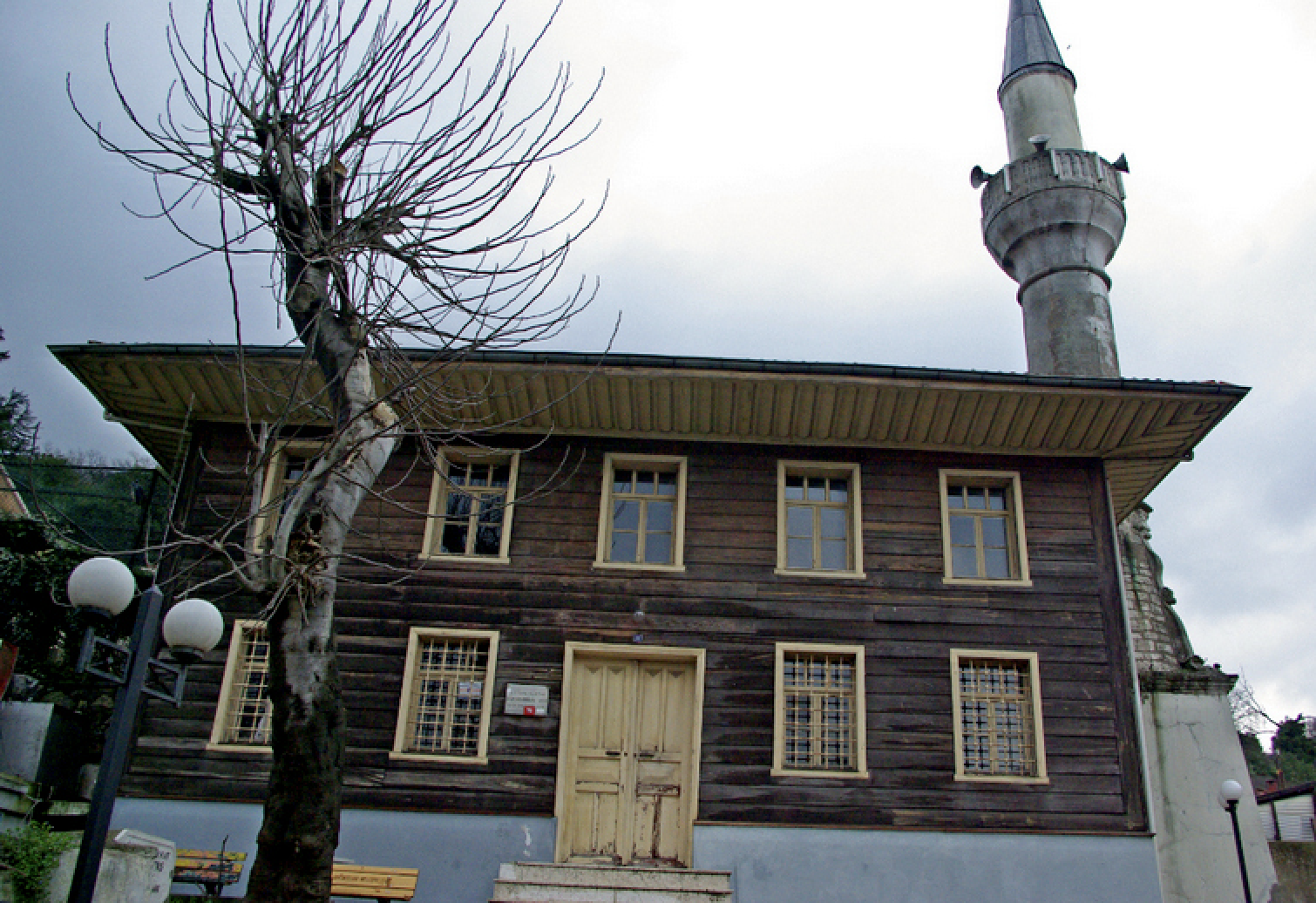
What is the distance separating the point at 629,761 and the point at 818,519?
12.9ft

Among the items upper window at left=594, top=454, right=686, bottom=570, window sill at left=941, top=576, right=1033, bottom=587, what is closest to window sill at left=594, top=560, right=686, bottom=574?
upper window at left=594, top=454, right=686, bottom=570

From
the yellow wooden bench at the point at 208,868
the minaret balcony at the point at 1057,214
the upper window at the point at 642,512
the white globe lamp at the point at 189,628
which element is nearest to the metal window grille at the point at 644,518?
the upper window at the point at 642,512

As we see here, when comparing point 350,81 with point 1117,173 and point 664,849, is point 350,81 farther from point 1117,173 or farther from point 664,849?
point 1117,173

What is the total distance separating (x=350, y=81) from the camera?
872 centimetres

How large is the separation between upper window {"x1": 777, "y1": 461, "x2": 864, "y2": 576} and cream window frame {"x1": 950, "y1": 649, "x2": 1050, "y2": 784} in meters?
1.67

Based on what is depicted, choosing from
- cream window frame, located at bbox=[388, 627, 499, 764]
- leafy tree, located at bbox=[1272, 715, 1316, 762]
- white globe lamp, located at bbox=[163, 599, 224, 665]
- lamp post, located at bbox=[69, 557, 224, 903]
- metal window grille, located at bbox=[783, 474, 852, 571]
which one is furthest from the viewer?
leafy tree, located at bbox=[1272, 715, 1316, 762]

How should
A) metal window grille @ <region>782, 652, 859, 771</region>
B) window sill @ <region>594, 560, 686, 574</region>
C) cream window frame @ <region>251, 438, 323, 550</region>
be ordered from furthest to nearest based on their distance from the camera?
cream window frame @ <region>251, 438, 323, 550</region>, window sill @ <region>594, 560, 686, 574</region>, metal window grille @ <region>782, 652, 859, 771</region>

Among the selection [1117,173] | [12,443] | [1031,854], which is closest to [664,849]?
[1031,854]

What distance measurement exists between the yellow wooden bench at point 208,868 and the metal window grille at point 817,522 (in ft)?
24.0

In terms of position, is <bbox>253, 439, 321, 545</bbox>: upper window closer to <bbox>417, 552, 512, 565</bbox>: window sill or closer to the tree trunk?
<bbox>417, 552, 512, 565</bbox>: window sill

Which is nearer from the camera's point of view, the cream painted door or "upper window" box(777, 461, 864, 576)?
the cream painted door

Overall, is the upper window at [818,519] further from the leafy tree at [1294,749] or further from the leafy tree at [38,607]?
the leafy tree at [1294,749]

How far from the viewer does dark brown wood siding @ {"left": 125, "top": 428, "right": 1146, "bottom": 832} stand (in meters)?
11.8

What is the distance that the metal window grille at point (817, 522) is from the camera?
43.1ft
